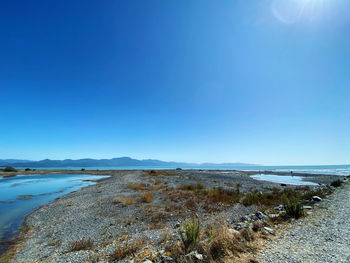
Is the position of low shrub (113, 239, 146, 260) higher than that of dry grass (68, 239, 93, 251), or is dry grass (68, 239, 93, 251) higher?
low shrub (113, 239, 146, 260)

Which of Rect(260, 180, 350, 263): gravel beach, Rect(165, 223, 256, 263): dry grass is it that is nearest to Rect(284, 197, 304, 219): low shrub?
Rect(260, 180, 350, 263): gravel beach

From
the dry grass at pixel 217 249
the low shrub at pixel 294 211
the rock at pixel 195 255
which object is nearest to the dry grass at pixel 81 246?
the dry grass at pixel 217 249

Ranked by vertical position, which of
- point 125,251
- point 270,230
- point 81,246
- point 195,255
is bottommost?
point 81,246

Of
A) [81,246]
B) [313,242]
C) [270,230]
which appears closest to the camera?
[313,242]

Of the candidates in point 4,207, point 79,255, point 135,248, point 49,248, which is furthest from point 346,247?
point 4,207

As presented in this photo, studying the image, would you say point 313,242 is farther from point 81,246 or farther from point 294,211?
point 81,246

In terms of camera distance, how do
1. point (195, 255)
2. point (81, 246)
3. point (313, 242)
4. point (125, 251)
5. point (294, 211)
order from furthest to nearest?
point (294, 211) < point (81, 246) < point (313, 242) < point (125, 251) < point (195, 255)

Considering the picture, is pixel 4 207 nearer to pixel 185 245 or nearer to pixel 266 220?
pixel 185 245

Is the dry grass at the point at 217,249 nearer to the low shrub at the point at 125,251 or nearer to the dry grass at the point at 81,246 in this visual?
the low shrub at the point at 125,251

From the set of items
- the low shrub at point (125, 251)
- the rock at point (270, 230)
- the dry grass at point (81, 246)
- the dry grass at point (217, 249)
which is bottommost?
the dry grass at point (81, 246)

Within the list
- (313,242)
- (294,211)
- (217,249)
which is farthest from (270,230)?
(217,249)

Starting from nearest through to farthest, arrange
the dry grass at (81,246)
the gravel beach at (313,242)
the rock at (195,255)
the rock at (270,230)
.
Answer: the rock at (195,255), the gravel beach at (313,242), the dry grass at (81,246), the rock at (270,230)

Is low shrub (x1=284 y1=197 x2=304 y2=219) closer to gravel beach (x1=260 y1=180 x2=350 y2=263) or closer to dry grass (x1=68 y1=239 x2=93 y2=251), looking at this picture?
gravel beach (x1=260 y1=180 x2=350 y2=263)

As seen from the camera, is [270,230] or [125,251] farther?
[270,230]
